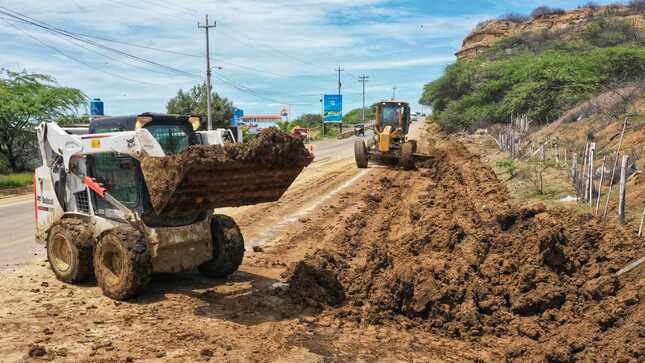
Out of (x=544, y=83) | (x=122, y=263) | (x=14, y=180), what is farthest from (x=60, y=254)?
(x=544, y=83)

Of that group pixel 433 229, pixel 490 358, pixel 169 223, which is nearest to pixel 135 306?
pixel 169 223

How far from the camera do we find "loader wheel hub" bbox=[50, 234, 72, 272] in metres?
7.10

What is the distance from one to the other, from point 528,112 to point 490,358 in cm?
2590

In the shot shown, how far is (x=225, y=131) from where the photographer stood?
723cm

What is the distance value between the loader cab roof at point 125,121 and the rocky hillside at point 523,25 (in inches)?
2204

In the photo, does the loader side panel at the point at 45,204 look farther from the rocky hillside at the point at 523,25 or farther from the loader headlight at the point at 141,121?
the rocky hillside at the point at 523,25

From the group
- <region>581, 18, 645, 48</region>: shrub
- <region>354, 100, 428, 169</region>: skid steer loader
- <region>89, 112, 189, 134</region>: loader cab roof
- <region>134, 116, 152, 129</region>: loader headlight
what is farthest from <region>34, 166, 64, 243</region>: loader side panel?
<region>581, 18, 645, 48</region>: shrub

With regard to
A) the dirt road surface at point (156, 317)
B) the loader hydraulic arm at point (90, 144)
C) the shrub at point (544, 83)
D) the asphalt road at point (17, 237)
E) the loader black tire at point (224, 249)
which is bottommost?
the dirt road surface at point (156, 317)

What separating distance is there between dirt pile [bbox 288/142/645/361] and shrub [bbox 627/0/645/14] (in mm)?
52789

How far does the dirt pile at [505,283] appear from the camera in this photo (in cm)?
532

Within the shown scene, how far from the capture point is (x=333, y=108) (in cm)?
6569

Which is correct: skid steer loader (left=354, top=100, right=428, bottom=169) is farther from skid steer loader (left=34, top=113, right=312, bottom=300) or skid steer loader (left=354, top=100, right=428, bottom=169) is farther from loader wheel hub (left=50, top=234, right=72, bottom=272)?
loader wheel hub (left=50, top=234, right=72, bottom=272)

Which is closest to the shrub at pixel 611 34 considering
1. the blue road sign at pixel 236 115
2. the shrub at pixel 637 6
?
the shrub at pixel 637 6

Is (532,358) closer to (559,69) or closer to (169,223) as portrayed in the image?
(169,223)
